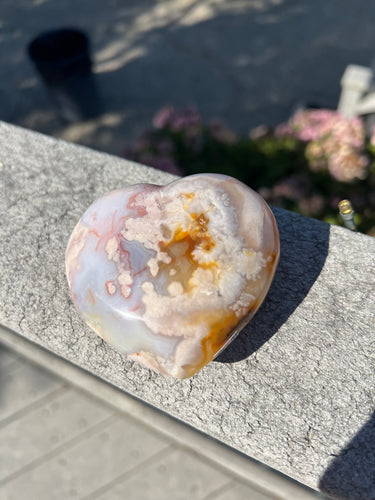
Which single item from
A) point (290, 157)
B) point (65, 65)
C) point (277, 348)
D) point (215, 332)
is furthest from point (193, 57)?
point (215, 332)

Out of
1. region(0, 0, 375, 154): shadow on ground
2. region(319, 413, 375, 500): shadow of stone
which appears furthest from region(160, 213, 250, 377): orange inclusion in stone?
region(0, 0, 375, 154): shadow on ground

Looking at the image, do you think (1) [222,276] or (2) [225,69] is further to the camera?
(2) [225,69]

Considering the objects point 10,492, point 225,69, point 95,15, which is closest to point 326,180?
point 10,492

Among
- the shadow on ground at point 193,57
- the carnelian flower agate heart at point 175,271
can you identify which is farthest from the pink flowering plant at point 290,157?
the shadow on ground at point 193,57

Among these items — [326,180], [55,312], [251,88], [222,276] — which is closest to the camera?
[222,276]

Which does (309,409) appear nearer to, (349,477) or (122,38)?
(349,477)

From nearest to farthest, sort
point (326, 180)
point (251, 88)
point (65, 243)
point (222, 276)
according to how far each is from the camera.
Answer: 1. point (222, 276)
2. point (65, 243)
3. point (326, 180)
4. point (251, 88)

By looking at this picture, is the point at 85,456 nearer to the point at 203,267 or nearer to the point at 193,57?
the point at 203,267
